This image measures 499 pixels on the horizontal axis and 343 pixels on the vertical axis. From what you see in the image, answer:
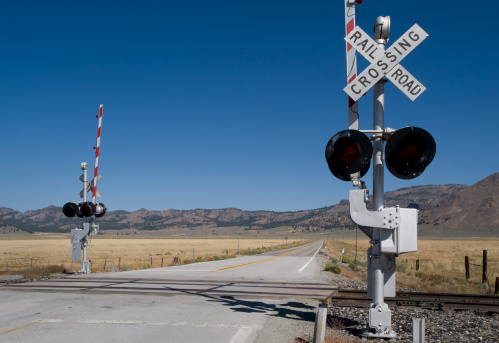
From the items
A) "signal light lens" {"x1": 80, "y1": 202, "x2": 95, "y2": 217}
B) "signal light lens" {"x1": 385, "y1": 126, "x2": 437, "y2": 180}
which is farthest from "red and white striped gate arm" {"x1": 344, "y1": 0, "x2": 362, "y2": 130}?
"signal light lens" {"x1": 80, "y1": 202, "x2": 95, "y2": 217}

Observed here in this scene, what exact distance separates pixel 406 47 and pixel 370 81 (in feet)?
2.22

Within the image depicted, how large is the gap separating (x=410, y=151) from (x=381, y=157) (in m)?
0.49

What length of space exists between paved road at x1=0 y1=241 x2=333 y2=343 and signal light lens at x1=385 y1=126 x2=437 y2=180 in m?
3.22

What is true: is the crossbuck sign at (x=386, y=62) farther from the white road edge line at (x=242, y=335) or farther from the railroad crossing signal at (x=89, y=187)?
the railroad crossing signal at (x=89, y=187)

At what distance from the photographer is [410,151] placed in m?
6.84

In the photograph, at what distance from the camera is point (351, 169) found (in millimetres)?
6992

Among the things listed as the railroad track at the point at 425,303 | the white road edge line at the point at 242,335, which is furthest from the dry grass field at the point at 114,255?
the white road edge line at the point at 242,335

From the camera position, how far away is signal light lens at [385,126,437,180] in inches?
265

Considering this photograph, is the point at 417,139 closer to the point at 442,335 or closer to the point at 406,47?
the point at 406,47

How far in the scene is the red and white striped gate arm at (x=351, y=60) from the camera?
7.45 m

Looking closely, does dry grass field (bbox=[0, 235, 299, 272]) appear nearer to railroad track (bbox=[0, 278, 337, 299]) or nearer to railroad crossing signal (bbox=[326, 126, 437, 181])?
railroad track (bbox=[0, 278, 337, 299])

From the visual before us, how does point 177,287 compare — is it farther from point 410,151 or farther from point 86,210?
point 410,151

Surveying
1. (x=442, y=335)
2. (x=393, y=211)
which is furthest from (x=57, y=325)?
(x=442, y=335)

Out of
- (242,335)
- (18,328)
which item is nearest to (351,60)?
(242,335)
